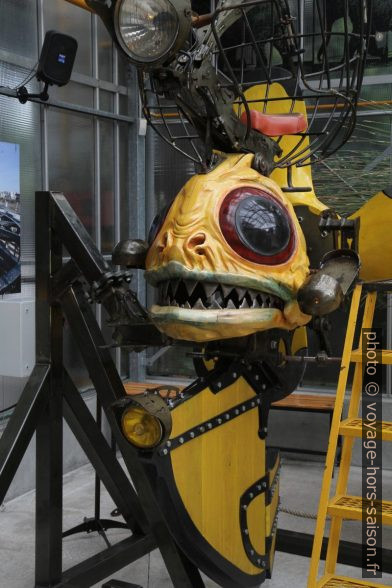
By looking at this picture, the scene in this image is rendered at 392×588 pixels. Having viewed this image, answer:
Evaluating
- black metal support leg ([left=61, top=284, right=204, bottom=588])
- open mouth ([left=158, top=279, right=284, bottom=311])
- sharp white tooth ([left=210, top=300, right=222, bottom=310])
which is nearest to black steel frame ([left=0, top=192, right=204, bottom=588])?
black metal support leg ([left=61, top=284, right=204, bottom=588])

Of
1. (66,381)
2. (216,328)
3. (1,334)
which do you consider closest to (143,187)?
(1,334)

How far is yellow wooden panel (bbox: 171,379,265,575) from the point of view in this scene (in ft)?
8.92

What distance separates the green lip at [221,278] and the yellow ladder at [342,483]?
66 centimetres

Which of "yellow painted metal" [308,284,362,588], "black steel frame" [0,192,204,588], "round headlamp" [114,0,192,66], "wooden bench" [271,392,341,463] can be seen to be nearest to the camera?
"round headlamp" [114,0,192,66]

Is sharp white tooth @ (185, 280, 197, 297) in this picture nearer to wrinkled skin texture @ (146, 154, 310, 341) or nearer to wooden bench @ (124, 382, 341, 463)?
wrinkled skin texture @ (146, 154, 310, 341)

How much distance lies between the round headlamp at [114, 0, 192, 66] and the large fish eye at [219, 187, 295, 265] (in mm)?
504

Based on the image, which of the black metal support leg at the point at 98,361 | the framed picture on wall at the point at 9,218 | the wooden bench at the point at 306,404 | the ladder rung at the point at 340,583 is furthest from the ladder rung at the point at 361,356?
the framed picture on wall at the point at 9,218

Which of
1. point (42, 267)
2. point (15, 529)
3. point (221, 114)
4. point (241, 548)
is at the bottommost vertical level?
point (15, 529)

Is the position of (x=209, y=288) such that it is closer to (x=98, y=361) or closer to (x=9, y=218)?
(x=98, y=361)

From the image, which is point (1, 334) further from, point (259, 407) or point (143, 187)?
point (143, 187)

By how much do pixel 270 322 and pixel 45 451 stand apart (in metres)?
1.26

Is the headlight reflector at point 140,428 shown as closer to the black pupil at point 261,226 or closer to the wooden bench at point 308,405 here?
the black pupil at point 261,226

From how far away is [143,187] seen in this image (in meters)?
6.51

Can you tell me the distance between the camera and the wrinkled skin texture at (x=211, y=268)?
239 centimetres
